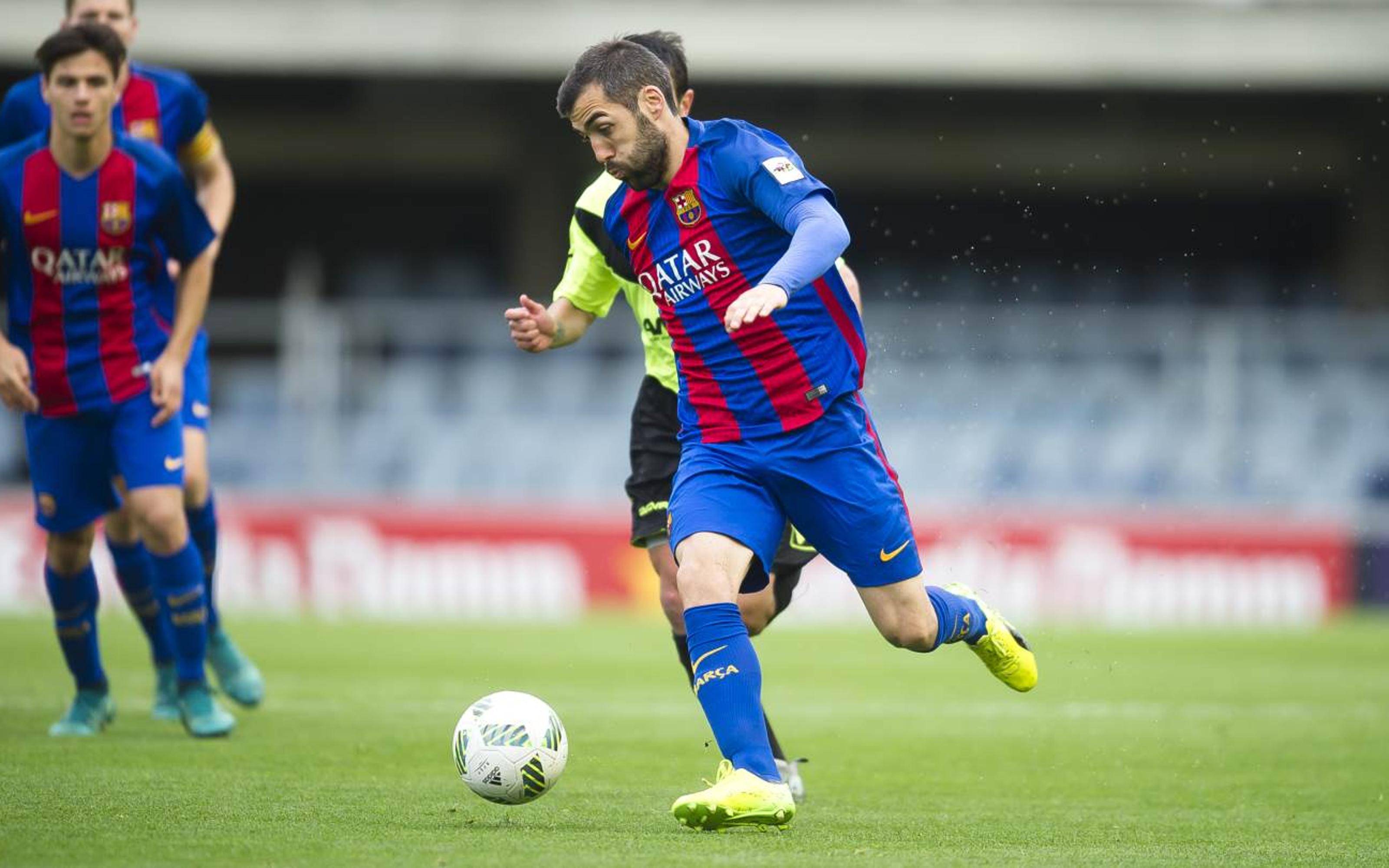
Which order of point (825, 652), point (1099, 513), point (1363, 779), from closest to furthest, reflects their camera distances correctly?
1. point (1363, 779)
2. point (825, 652)
3. point (1099, 513)

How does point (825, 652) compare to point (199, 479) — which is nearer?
point (199, 479)

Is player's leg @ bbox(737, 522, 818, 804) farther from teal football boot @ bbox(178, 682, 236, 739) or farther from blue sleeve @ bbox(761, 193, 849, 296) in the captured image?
teal football boot @ bbox(178, 682, 236, 739)

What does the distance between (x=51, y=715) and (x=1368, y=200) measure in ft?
60.7

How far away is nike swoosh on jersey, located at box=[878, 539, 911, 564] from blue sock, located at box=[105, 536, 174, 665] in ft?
A: 11.6

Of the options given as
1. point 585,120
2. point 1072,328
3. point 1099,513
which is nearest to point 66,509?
point 585,120

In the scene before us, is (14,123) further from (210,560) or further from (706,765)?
(706,765)

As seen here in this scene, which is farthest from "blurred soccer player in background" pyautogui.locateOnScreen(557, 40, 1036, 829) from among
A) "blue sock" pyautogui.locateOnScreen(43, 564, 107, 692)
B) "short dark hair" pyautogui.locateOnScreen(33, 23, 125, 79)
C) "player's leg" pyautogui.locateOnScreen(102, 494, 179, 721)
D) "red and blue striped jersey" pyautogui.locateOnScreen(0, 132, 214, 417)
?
"player's leg" pyautogui.locateOnScreen(102, 494, 179, 721)

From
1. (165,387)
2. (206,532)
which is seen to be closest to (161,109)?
(165,387)

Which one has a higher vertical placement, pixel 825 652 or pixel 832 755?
pixel 832 755

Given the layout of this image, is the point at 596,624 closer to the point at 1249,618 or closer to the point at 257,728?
the point at 1249,618

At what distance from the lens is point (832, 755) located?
24.3ft

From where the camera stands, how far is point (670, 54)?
5.93 meters

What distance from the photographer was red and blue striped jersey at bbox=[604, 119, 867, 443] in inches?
212

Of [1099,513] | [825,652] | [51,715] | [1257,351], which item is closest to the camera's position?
[51,715]
